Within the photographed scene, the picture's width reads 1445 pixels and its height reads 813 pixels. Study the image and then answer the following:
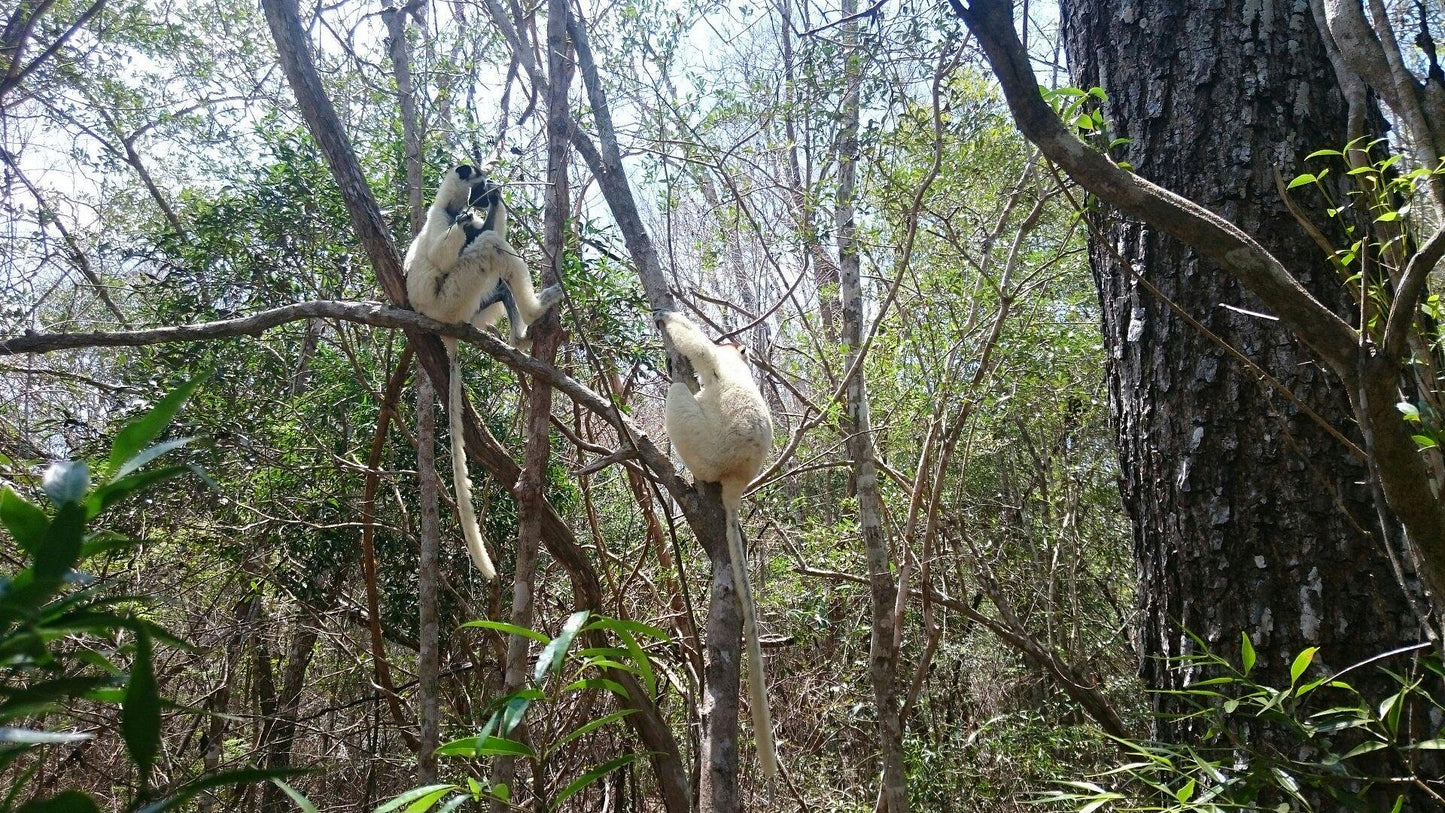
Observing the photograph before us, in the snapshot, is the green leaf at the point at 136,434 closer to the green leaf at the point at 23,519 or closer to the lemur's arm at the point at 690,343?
the green leaf at the point at 23,519

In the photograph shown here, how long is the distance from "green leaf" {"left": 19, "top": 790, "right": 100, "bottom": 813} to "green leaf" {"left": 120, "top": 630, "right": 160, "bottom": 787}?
42 mm

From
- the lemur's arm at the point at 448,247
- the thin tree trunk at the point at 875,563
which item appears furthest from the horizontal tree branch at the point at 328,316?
the thin tree trunk at the point at 875,563

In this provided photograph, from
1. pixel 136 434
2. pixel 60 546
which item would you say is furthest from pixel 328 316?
pixel 60 546

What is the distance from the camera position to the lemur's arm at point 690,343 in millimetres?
4397

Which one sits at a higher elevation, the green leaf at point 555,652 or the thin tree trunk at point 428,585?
the thin tree trunk at point 428,585

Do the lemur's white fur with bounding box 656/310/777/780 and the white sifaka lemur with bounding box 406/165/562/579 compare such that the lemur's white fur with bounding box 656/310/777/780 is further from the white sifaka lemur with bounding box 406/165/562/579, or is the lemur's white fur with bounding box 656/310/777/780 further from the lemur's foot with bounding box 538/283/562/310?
the white sifaka lemur with bounding box 406/165/562/579

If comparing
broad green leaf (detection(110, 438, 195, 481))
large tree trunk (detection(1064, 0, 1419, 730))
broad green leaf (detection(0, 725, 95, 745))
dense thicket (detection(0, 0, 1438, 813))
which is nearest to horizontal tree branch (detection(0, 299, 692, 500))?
dense thicket (detection(0, 0, 1438, 813))

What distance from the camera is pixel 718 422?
13.9 ft

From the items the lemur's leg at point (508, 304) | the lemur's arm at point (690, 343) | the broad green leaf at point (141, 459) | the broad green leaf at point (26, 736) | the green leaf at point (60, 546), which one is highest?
the lemur's leg at point (508, 304)

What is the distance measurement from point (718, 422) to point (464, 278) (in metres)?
1.91

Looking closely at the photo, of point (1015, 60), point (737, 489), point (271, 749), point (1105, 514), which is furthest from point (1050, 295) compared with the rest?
point (271, 749)

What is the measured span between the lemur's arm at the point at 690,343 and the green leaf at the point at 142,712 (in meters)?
3.66

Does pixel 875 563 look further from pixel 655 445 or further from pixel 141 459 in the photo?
pixel 141 459

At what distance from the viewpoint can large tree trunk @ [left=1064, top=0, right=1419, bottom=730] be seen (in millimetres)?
2270
